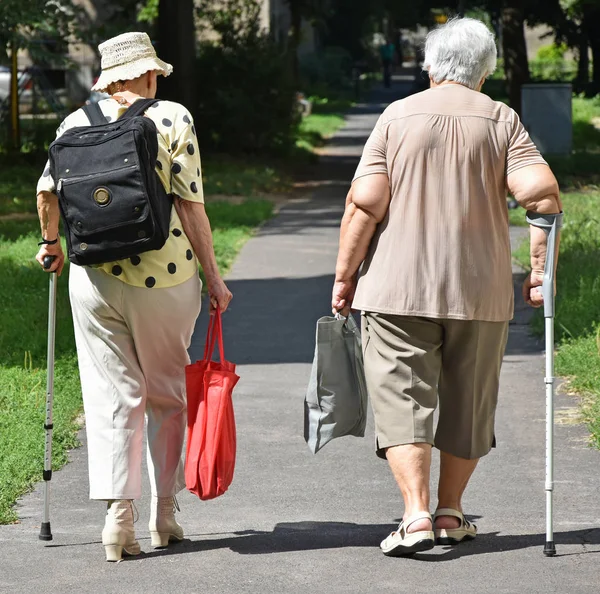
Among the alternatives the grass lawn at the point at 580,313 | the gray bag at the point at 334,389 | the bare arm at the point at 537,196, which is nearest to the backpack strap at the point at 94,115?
the gray bag at the point at 334,389

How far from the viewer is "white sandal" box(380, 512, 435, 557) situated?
453 cm

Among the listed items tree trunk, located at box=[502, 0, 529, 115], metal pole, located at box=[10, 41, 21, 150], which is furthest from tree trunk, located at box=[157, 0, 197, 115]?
tree trunk, located at box=[502, 0, 529, 115]

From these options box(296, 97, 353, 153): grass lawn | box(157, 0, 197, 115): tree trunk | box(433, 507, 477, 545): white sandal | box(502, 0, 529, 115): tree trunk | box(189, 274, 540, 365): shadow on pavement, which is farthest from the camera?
box(296, 97, 353, 153): grass lawn

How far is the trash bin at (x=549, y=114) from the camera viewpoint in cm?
1956

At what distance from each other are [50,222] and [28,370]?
3.15 m

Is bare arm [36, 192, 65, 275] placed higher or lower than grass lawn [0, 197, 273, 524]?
higher

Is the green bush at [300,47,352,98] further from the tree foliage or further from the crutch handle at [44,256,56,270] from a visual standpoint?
the crutch handle at [44,256,56,270]

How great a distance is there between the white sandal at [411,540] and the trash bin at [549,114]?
1556cm

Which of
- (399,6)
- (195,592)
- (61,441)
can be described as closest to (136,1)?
(399,6)

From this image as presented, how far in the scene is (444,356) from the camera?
470cm

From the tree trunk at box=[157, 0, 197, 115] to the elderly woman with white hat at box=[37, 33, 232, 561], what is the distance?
19481 mm

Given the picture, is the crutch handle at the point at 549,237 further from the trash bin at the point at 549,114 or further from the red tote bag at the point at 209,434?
the trash bin at the point at 549,114

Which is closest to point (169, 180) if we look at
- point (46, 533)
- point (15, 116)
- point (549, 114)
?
point (46, 533)

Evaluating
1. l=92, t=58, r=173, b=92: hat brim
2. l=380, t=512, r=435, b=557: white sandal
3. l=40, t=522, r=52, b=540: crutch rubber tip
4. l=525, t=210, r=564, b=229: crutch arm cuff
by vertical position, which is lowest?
l=40, t=522, r=52, b=540: crutch rubber tip
